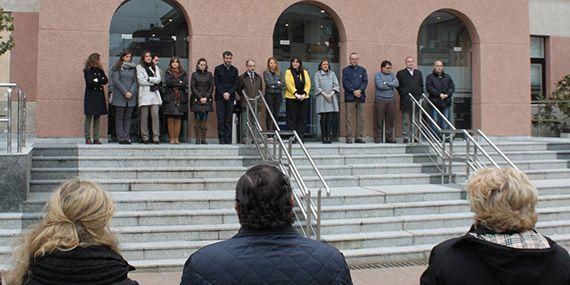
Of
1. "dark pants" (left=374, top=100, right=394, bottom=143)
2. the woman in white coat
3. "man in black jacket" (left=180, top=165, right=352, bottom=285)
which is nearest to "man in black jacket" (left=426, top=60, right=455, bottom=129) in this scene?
"dark pants" (left=374, top=100, right=394, bottom=143)

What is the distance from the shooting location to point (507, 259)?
2514 mm

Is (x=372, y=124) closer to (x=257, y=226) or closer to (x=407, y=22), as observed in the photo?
(x=407, y=22)

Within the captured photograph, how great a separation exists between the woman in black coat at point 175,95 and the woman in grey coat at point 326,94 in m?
2.97

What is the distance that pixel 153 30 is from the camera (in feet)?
44.4

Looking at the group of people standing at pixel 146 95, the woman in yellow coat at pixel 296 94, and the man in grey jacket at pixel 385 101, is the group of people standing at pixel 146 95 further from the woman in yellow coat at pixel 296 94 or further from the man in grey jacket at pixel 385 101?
the man in grey jacket at pixel 385 101

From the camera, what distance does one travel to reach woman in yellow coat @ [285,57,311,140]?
12.7 metres

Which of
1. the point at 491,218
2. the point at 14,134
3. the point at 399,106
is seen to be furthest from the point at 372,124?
the point at 491,218

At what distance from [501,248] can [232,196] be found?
696 centimetres

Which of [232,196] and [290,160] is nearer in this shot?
[290,160]

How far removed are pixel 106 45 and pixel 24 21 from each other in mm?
2921

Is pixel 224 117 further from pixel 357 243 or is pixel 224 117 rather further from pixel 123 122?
pixel 357 243

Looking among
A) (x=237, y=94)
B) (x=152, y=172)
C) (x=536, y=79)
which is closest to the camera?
(x=152, y=172)

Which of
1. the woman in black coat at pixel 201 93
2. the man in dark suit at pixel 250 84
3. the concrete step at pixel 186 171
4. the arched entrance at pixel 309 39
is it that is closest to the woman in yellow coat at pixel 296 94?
the man in dark suit at pixel 250 84

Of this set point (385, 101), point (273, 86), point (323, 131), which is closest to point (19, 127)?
point (273, 86)
